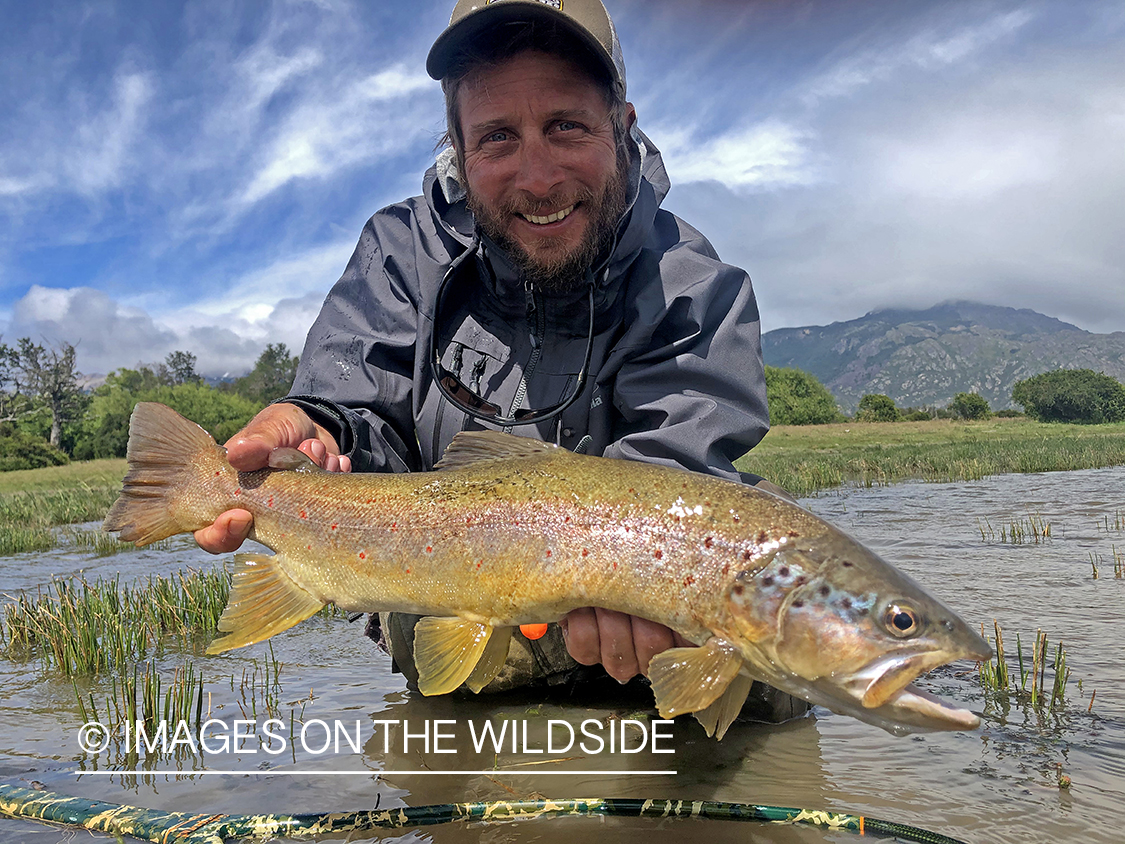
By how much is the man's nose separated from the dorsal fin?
4.64 ft

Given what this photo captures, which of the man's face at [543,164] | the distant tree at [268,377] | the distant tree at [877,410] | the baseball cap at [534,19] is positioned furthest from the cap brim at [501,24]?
the distant tree at [268,377]

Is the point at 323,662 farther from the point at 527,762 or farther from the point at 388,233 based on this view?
the point at 388,233

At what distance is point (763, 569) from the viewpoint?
2.40 m

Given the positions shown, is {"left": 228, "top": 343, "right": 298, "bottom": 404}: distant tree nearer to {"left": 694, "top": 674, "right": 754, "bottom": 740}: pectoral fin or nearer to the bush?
the bush

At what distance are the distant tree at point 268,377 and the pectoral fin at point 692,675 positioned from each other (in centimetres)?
10914

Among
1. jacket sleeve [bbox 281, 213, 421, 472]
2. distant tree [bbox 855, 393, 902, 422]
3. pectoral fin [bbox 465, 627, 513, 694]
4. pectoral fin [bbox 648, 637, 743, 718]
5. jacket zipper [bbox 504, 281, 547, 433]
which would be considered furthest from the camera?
distant tree [bbox 855, 393, 902, 422]

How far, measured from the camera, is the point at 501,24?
12.1ft

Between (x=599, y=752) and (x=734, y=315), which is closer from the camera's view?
(x=599, y=752)

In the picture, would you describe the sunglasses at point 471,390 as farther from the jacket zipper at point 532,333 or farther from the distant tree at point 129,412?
the distant tree at point 129,412

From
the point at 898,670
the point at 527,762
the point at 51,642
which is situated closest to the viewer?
the point at 898,670

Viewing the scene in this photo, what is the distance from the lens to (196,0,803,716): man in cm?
363

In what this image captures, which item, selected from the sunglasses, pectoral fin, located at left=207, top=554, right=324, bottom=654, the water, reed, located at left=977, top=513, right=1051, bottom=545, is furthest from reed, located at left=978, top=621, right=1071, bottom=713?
reed, located at left=977, top=513, right=1051, bottom=545

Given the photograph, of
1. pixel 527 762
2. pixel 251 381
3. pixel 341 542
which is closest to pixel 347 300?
pixel 341 542

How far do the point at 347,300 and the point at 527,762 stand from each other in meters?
2.56
